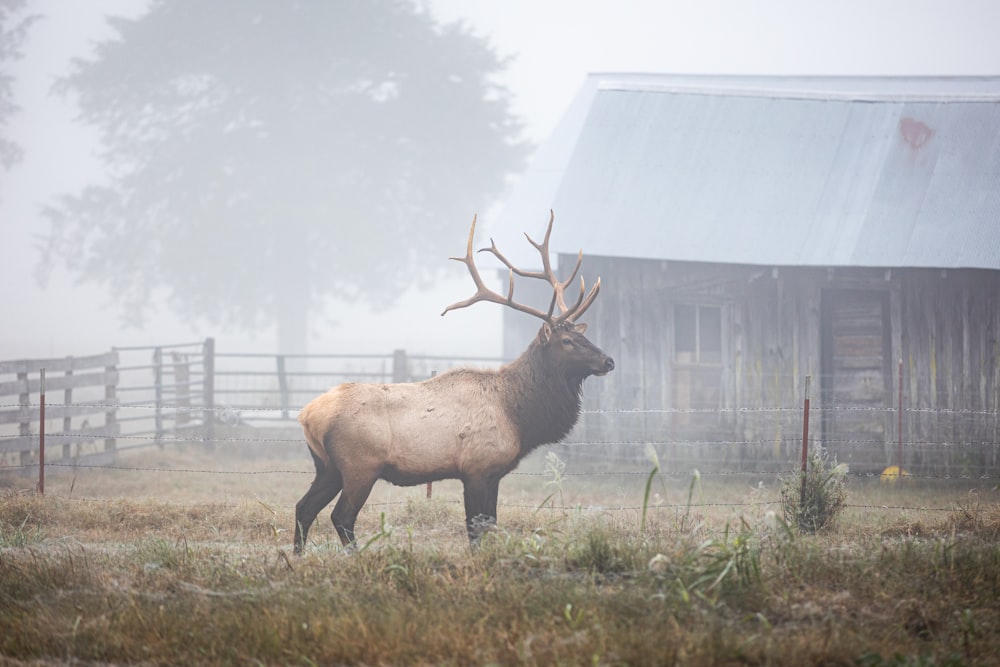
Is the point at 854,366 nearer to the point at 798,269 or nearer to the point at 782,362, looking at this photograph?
the point at 782,362

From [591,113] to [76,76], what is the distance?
24448 millimetres

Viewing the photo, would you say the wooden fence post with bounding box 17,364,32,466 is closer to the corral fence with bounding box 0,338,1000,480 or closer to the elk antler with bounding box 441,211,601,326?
the corral fence with bounding box 0,338,1000,480

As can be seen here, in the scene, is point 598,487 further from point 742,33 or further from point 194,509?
point 742,33

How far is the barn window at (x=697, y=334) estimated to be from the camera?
15.2m

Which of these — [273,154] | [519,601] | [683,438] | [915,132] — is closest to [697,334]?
[683,438]

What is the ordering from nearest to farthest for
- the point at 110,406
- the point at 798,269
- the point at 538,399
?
1. the point at 538,399
2. the point at 110,406
3. the point at 798,269

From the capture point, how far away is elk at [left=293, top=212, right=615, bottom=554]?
25.7 feet

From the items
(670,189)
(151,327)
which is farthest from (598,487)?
(151,327)

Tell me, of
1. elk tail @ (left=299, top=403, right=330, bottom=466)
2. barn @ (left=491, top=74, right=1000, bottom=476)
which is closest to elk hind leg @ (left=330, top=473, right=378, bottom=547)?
elk tail @ (left=299, top=403, right=330, bottom=466)

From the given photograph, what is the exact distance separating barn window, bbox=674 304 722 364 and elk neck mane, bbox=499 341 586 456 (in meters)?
6.98

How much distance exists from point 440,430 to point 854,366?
8.22m

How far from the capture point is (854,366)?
46.7ft

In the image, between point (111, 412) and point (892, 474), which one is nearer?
point (892, 474)

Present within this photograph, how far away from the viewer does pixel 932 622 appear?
5.24 m
